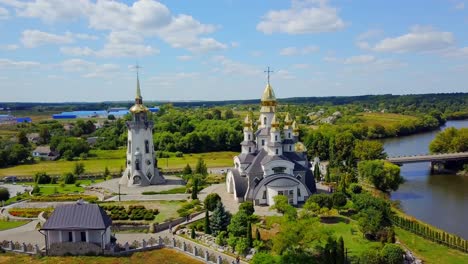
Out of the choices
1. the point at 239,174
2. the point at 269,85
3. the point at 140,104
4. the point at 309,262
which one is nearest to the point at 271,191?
the point at 239,174

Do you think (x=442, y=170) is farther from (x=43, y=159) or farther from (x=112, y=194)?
(x=43, y=159)

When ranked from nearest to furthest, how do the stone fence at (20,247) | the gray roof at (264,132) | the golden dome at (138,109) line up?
the stone fence at (20,247) < the gray roof at (264,132) < the golden dome at (138,109)

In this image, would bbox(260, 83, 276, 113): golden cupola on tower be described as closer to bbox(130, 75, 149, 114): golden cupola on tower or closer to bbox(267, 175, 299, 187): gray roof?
bbox(267, 175, 299, 187): gray roof

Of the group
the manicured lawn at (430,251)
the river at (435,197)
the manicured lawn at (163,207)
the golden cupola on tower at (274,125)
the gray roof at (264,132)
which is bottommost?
the river at (435,197)

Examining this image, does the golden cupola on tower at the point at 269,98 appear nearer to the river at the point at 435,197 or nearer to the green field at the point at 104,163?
the river at the point at 435,197

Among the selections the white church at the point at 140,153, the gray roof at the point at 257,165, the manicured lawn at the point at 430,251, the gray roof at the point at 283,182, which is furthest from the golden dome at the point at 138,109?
the manicured lawn at the point at 430,251

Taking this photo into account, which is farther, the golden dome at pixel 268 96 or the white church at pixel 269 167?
the golden dome at pixel 268 96

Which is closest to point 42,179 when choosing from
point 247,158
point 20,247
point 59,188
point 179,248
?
point 59,188

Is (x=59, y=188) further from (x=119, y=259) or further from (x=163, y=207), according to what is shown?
(x=119, y=259)
